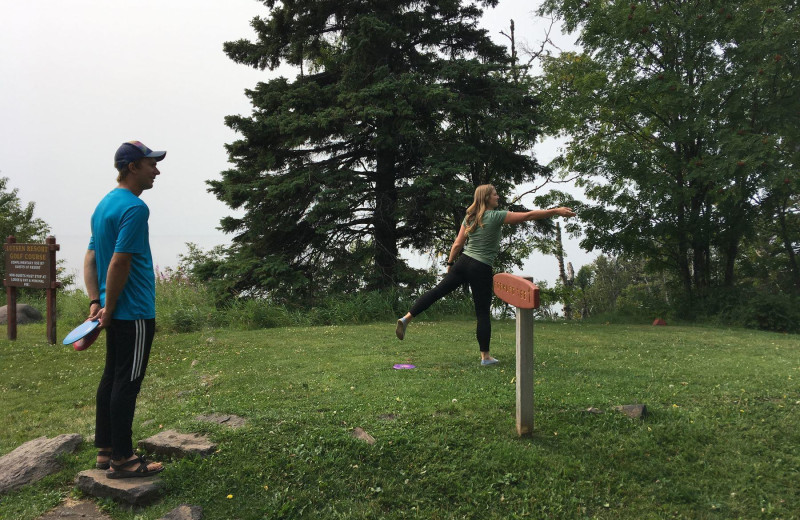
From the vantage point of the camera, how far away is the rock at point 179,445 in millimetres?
3926

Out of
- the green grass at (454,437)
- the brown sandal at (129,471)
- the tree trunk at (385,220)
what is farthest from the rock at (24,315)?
the brown sandal at (129,471)

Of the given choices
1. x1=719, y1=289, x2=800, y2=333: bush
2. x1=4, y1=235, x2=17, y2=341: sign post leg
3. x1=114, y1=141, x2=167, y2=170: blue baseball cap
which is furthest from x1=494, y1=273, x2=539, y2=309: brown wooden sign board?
x1=719, y1=289, x2=800, y2=333: bush

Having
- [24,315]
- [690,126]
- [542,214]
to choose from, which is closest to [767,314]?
[690,126]

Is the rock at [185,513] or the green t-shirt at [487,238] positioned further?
the green t-shirt at [487,238]

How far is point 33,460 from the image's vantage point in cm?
396

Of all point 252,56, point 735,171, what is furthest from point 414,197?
point 735,171

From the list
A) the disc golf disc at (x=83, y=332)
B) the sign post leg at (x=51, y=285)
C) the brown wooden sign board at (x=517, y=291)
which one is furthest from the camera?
the sign post leg at (x=51, y=285)

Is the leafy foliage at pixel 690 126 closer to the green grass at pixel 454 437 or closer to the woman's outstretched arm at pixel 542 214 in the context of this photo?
the green grass at pixel 454 437

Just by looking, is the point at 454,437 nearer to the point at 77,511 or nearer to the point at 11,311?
the point at 77,511

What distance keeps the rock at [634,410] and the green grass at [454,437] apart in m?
0.13

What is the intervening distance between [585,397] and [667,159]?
1180cm

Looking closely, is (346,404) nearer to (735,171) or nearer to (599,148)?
(735,171)

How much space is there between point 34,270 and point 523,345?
9466 mm

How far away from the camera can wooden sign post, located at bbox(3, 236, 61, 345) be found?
9.49m
